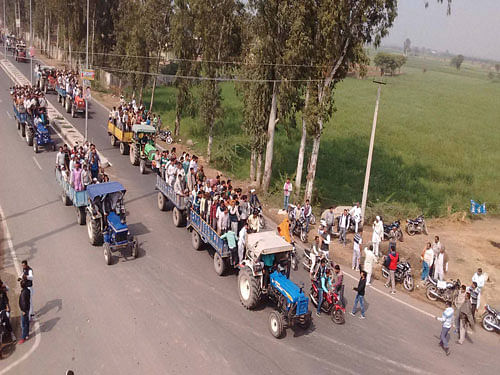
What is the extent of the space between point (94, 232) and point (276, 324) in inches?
290

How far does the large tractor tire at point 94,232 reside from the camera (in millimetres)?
14984

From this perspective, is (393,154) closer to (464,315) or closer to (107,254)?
(464,315)

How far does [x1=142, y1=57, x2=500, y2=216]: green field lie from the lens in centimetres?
2600

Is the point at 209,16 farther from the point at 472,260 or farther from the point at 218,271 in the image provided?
the point at 472,260

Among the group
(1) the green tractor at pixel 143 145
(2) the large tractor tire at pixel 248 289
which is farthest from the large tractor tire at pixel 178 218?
(1) the green tractor at pixel 143 145

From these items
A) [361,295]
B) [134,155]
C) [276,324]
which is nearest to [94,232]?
[276,324]

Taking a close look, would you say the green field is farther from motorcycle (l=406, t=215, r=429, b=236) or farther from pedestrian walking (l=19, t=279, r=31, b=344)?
pedestrian walking (l=19, t=279, r=31, b=344)

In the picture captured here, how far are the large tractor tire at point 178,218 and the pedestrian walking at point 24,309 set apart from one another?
7088 millimetres

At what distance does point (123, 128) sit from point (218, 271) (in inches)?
546

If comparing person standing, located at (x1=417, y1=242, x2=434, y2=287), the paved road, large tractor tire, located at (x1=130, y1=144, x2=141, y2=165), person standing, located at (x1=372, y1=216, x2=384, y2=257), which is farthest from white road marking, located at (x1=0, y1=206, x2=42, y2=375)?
person standing, located at (x1=417, y1=242, x2=434, y2=287)

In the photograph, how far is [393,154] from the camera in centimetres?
3519

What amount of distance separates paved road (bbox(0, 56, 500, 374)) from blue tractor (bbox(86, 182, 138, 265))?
0.52m

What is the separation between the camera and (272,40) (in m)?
20.7

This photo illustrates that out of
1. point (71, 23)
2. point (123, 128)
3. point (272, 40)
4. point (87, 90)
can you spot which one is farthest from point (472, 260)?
point (71, 23)
